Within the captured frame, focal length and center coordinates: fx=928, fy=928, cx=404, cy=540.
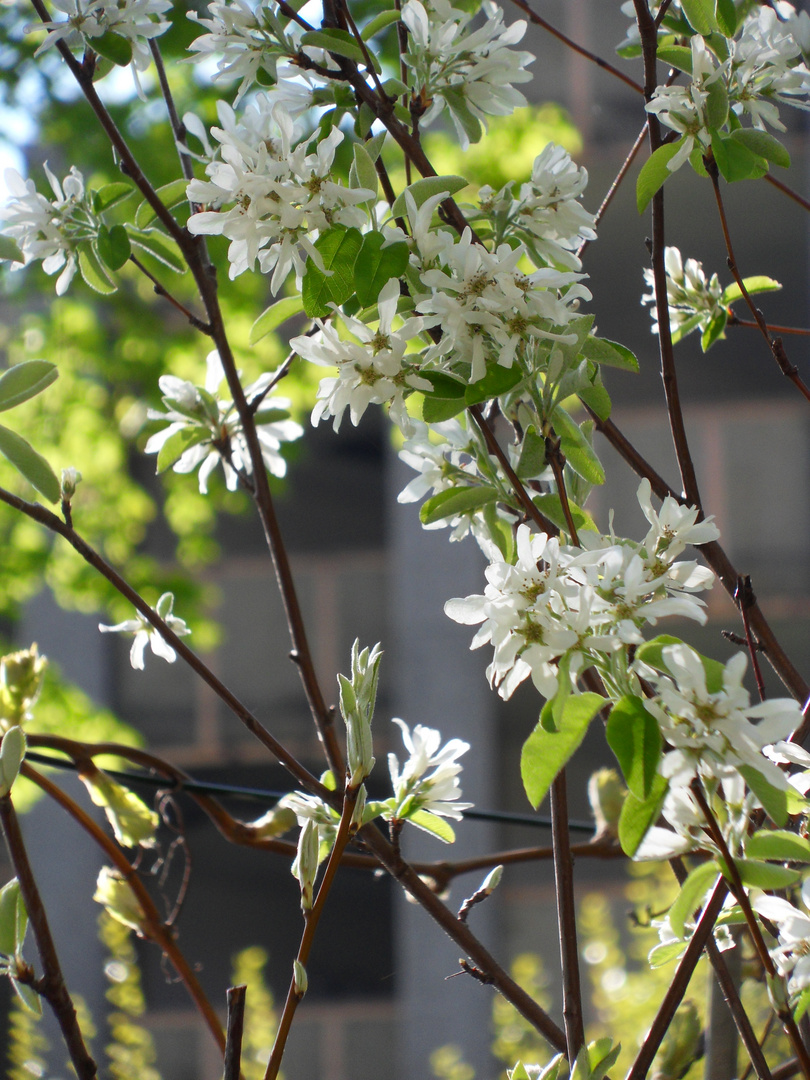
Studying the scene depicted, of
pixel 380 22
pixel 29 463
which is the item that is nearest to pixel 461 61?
pixel 380 22

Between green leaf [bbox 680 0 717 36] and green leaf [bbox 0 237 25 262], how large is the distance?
31 cm

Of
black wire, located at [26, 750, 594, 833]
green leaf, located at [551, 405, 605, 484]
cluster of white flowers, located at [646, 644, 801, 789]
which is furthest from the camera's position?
black wire, located at [26, 750, 594, 833]

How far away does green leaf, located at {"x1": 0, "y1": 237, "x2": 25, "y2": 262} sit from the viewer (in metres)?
0.43

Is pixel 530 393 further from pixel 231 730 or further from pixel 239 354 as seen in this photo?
pixel 231 730

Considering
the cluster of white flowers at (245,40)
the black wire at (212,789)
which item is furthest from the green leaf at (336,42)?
the black wire at (212,789)

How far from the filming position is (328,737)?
430mm

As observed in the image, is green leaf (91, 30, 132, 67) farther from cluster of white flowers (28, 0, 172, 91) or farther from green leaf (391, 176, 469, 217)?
green leaf (391, 176, 469, 217)

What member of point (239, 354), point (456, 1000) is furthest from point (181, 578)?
point (456, 1000)

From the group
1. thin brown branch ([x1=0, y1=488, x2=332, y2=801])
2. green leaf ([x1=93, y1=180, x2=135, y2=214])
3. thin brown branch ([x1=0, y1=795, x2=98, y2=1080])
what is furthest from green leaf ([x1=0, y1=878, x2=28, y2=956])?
green leaf ([x1=93, y1=180, x2=135, y2=214])

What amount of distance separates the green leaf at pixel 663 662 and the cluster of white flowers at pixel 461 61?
28 centimetres

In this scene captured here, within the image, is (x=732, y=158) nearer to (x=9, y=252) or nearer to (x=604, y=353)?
(x=604, y=353)

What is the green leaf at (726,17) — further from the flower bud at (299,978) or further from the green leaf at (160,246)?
the flower bud at (299,978)

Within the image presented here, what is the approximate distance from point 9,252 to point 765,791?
0.39 meters

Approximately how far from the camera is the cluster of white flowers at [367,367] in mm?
317
